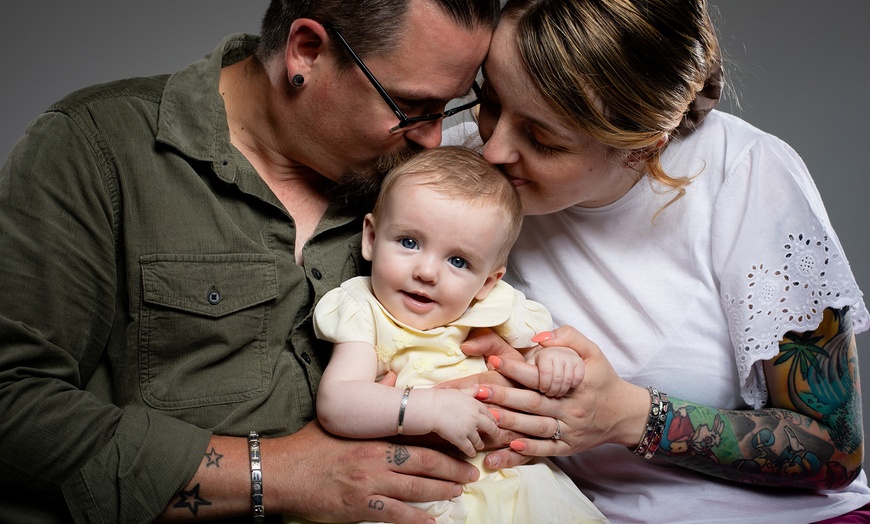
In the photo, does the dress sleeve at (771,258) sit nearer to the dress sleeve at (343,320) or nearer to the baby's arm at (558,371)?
the baby's arm at (558,371)

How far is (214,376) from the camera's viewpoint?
2.36m

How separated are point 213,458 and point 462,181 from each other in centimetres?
95

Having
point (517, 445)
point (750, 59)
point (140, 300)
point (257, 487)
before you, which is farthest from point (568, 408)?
point (750, 59)

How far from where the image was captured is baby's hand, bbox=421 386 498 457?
2.14 metres

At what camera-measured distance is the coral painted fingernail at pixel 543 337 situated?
2.40 meters

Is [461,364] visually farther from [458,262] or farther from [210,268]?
[210,268]

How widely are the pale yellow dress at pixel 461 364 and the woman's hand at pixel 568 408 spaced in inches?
2.1

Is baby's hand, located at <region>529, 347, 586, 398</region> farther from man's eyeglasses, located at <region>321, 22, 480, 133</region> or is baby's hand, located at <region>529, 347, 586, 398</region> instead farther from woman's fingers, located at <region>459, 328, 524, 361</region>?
man's eyeglasses, located at <region>321, 22, 480, 133</region>

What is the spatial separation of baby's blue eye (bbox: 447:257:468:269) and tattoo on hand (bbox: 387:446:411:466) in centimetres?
49

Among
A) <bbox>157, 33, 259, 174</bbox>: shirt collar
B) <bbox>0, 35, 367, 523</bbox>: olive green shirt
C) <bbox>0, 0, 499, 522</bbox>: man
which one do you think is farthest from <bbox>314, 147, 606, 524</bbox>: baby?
<bbox>157, 33, 259, 174</bbox>: shirt collar

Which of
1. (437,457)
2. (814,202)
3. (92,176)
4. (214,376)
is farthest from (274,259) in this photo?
(814,202)

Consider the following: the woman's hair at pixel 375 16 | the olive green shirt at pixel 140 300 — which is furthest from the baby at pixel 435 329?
the woman's hair at pixel 375 16

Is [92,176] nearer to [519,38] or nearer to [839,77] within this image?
[519,38]

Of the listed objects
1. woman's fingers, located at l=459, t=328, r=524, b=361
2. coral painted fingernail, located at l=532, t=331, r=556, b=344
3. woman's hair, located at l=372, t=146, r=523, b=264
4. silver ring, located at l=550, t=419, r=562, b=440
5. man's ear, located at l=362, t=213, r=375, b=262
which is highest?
woman's hair, located at l=372, t=146, r=523, b=264
